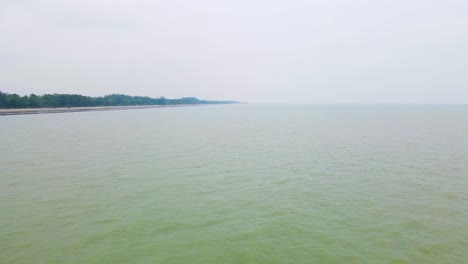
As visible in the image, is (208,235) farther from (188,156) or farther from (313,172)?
(188,156)

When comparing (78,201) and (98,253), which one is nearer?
(98,253)

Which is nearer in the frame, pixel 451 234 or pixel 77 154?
pixel 451 234

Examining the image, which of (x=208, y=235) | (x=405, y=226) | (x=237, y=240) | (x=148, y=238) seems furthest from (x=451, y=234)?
(x=148, y=238)

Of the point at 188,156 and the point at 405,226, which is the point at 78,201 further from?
the point at 405,226

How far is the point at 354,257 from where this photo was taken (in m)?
11.0

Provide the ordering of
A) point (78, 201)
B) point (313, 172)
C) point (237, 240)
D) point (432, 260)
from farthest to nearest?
point (313, 172) < point (78, 201) < point (237, 240) < point (432, 260)

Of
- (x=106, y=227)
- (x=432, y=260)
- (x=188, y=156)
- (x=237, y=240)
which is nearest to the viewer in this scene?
(x=432, y=260)

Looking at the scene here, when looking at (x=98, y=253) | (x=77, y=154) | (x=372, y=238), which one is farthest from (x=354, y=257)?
(x=77, y=154)

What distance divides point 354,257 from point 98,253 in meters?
10.7

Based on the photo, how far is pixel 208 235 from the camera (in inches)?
504

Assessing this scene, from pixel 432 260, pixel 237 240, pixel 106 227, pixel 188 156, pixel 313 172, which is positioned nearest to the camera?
pixel 432 260

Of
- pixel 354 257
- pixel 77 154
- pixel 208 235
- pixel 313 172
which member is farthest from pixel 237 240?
pixel 77 154

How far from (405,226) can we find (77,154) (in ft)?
112

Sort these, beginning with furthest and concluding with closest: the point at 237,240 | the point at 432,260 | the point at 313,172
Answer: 1. the point at 313,172
2. the point at 237,240
3. the point at 432,260
